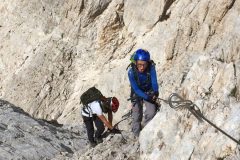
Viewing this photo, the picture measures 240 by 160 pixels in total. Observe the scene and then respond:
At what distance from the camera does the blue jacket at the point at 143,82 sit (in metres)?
9.02

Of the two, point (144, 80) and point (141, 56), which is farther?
point (144, 80)

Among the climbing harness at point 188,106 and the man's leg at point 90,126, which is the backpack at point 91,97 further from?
the climbing harness at point 188,106

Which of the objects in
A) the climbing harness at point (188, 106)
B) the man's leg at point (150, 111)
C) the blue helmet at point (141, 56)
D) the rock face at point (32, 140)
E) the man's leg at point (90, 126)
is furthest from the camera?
the rock face at point (32, 140)

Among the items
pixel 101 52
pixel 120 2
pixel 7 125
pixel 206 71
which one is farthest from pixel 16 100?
pixel 206 71

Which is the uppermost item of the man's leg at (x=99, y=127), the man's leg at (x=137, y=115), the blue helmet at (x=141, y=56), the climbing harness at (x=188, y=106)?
the blue helmet at (x=141, y=56)

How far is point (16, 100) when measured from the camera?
23.1 m

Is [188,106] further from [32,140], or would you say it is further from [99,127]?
[32,140]

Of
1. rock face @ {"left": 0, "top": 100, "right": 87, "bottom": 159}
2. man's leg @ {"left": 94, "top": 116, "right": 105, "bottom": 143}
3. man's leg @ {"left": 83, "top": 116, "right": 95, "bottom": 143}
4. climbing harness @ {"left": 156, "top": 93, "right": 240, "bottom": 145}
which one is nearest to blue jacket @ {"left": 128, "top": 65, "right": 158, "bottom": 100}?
climbing harness @ {"left": 156, "top": 93, "right": 240, "bottom": 145}

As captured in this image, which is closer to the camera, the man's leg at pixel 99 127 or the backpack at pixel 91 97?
the backpack at pixel 91 97

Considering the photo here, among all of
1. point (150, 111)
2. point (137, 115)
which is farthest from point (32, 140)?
point (150, 111)

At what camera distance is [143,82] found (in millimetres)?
9148

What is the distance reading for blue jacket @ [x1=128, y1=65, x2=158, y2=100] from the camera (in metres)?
9.02

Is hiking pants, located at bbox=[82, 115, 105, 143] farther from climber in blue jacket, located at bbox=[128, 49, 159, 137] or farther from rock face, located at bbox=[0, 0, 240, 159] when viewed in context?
rock face, located at bbox=[0, 0, 240, 159]

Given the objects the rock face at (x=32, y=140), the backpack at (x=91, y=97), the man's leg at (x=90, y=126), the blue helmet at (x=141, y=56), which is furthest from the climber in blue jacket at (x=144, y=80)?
the rock face at (x=32, y=140)
